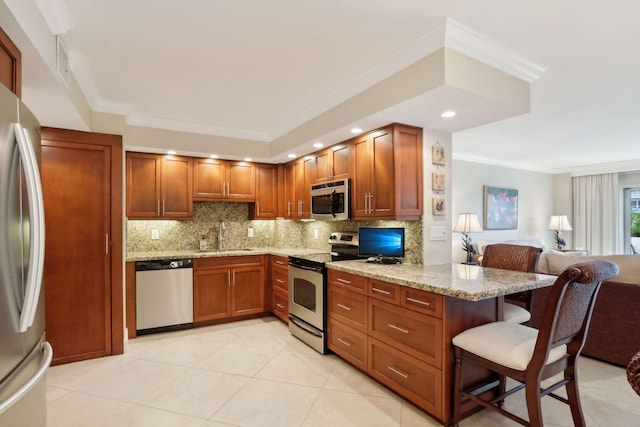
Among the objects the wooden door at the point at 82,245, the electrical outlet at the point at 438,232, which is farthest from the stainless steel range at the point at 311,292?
the wooden door at the point at 82,245

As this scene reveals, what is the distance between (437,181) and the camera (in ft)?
10.2

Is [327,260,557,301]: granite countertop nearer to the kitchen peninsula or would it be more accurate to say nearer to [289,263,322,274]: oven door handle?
the kitchen peninsula

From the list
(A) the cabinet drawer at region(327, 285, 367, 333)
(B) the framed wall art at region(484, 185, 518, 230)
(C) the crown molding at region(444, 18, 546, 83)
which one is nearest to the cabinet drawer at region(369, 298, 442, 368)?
(A) the cabinet drawer at region(327, 285, 367, 333)

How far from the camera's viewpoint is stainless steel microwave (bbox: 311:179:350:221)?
11.4 feet

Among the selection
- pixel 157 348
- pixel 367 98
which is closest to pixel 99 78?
pixel 367 98

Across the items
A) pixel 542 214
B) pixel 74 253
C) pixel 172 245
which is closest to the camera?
pixel 74 253

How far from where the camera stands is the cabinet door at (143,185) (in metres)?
3.96

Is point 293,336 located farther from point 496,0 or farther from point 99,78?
point 496,0

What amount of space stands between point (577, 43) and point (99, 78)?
141 inches

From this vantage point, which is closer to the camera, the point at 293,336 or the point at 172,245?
the point at 293,336

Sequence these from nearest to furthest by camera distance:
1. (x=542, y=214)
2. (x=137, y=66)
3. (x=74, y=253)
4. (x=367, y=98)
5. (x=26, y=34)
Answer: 1. (x=26, y=34)
2. (x=137, y=66)
3. (x=367, y=98)
4. (x=74, y=253)
5. (x=542, y=214)

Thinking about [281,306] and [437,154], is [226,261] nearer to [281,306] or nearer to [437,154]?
[281,306]

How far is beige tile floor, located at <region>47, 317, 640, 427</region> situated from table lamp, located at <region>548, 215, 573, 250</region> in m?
5.05

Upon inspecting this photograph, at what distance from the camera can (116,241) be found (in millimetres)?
3248
